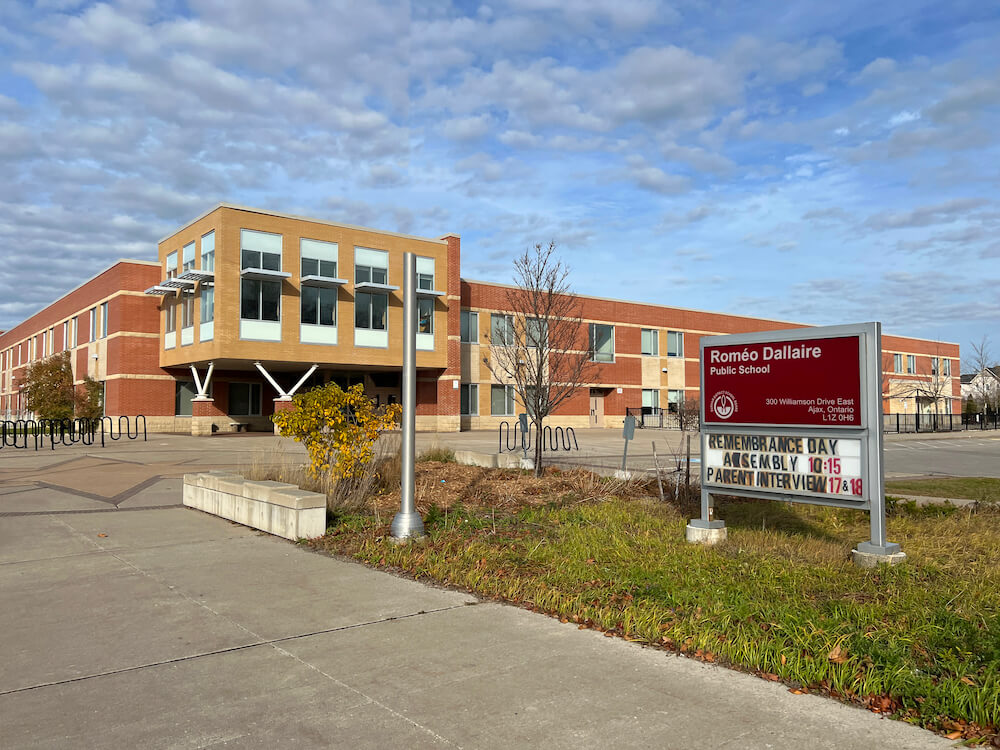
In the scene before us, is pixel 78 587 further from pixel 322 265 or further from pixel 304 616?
pixel 322 265

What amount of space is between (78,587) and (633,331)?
51625 mm

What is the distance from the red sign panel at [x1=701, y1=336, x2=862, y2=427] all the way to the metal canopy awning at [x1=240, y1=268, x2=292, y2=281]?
101 feet

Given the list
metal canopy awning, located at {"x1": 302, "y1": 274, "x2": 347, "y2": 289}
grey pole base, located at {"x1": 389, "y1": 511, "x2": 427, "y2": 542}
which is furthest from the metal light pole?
metal canopy awning, located at {"x1": 302, "y1": 274, "x2": 347, "y2": 289}

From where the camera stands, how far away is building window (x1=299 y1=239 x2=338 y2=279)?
39.2m

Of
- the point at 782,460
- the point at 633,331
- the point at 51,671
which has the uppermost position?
the point at 633,331

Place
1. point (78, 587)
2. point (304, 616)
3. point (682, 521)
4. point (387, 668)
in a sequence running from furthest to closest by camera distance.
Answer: point (682, 521)
point (78, 587)
point (304, 616)
point (387, 668)

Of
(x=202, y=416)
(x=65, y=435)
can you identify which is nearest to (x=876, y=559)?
(x=202, y=416)

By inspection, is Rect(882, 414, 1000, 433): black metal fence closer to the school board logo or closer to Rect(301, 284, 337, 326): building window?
Rect(301, 284, 337, 326): building window

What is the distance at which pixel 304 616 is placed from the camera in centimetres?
597

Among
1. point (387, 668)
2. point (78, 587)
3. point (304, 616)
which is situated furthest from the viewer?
point (78, 587)

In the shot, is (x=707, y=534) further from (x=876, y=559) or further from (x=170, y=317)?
(x=170, y=317)

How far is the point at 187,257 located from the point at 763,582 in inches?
1510

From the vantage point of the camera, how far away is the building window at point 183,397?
4238cm

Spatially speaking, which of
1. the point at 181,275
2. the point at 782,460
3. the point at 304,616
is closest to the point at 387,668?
the point at 304,616
